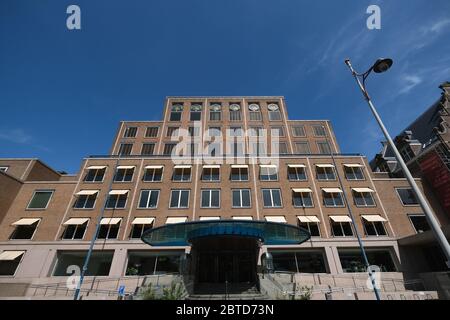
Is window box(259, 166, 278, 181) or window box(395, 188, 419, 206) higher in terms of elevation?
window box(259, 166, 278, 181)

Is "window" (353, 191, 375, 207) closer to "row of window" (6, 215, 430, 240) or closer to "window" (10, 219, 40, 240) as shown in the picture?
"row of window" (6, 215, 430, 240)

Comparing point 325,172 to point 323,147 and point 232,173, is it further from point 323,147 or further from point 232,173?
point 232,173

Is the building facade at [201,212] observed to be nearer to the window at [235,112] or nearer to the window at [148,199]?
the window at [148,199]

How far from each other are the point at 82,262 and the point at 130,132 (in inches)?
942

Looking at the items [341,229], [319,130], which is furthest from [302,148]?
[341,229]

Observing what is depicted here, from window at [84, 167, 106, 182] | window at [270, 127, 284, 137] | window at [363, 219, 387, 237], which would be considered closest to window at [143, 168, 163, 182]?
window at [84, 167, 106, 182]

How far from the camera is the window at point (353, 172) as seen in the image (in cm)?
3077

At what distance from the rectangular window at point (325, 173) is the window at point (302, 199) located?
337 cm

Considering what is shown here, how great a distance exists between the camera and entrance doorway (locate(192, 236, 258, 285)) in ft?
73.7

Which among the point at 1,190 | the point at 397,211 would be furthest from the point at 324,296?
the point at 1,190

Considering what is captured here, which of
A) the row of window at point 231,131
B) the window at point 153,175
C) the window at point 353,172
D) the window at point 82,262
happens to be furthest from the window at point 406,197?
the window at point 82,262

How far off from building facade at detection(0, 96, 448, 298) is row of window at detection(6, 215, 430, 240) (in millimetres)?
115
